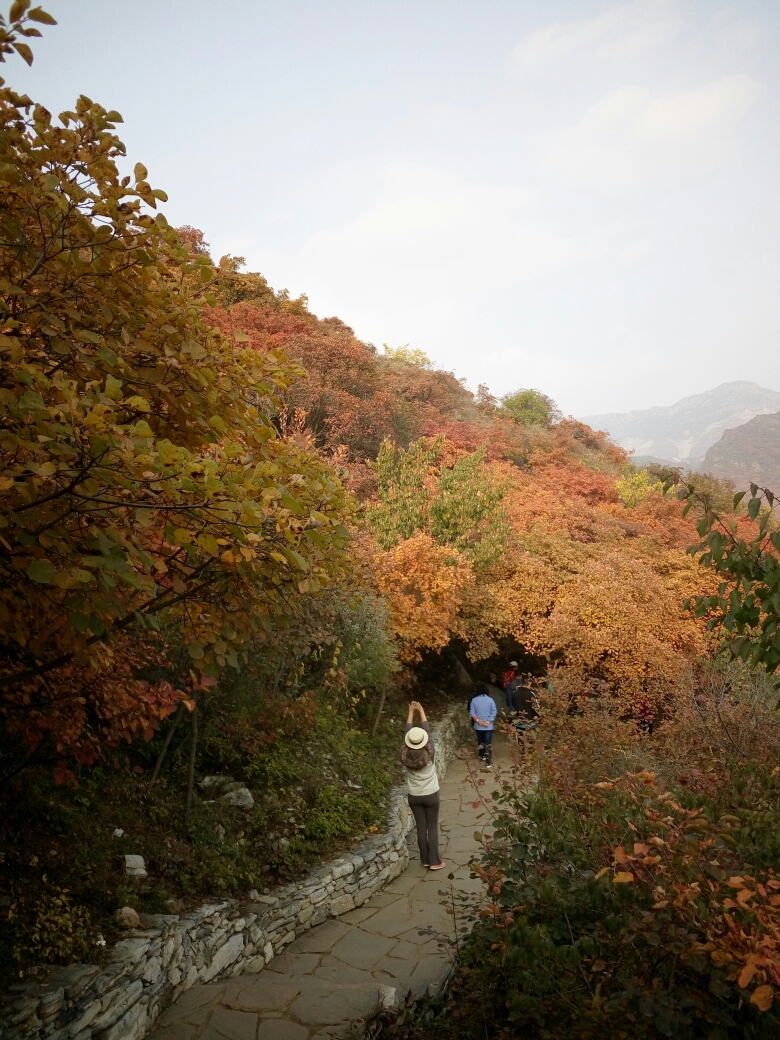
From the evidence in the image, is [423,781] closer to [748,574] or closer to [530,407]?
[748,574]

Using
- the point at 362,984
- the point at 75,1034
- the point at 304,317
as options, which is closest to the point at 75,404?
the point at 75,1034

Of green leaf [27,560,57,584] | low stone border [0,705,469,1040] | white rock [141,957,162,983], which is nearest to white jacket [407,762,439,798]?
low stone border [0,705,469,1040]

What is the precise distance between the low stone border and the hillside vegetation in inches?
9.1

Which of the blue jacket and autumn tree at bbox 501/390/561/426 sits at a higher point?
autumn tree at bbox 501/390/561/426

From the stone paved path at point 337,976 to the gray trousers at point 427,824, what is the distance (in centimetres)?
20

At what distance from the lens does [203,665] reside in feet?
10.7

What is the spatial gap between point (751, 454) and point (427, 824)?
75.2m

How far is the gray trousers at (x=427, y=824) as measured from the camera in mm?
7367

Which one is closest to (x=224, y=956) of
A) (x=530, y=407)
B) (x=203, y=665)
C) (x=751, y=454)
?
(x=203, y=665)

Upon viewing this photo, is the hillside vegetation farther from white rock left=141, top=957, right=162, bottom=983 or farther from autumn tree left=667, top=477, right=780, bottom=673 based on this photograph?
white rock left=141, top=957, right=162, bottom=983

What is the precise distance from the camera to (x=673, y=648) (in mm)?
13516

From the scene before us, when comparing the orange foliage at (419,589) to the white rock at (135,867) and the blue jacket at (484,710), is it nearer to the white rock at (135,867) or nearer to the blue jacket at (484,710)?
the blue jacket at (484,710)

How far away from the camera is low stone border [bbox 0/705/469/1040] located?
3.73 m

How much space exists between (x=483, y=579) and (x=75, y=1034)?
12.7m
